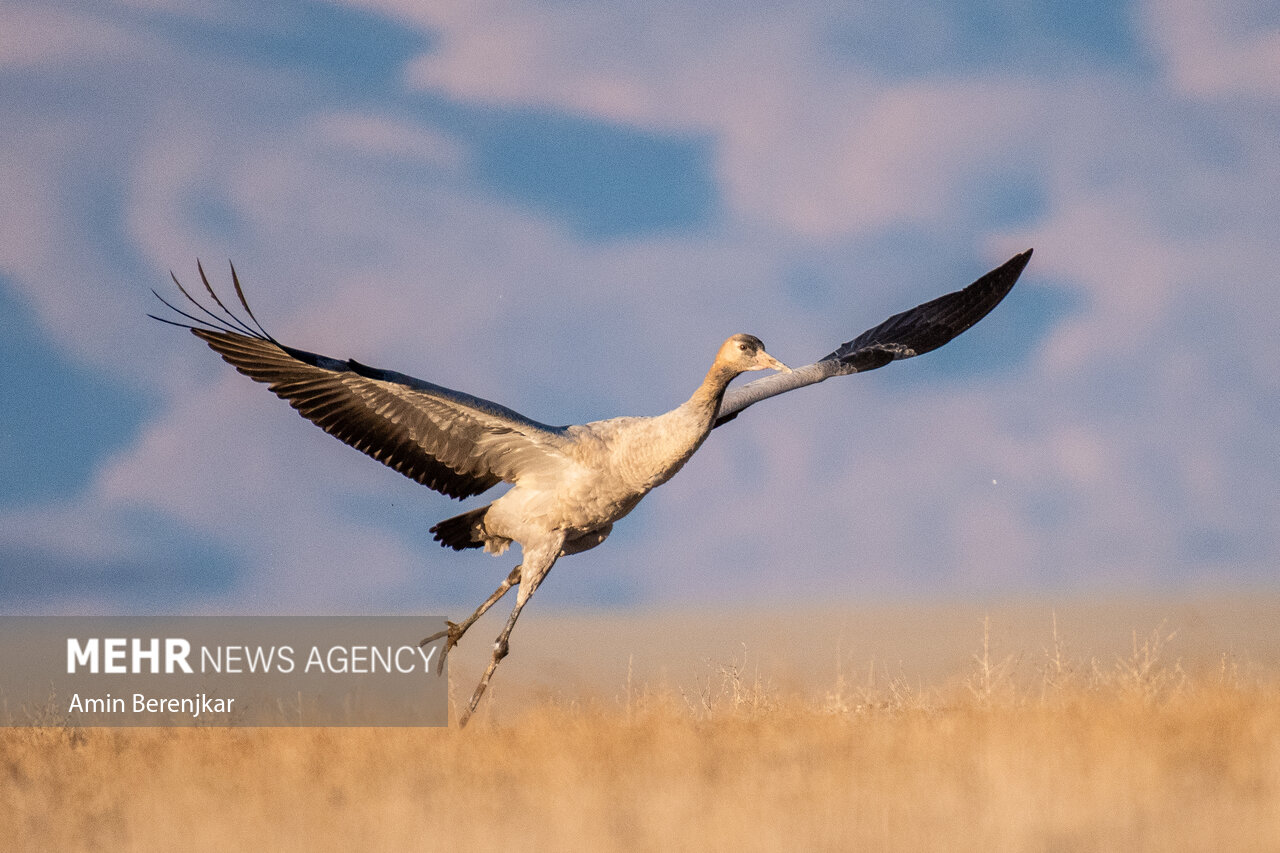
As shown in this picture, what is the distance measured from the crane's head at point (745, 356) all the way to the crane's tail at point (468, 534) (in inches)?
115

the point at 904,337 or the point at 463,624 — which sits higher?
the point at 904,337

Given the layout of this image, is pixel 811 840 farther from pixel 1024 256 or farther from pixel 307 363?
pixel 1024 256

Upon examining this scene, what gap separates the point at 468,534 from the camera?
12297mm

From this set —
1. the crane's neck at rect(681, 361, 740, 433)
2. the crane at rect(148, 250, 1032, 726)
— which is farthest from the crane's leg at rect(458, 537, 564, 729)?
the crane's neck at rect(681, 361, 740, 433)

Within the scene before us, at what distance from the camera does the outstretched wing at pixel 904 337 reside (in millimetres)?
13320

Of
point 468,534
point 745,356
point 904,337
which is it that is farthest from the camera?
point 904,337

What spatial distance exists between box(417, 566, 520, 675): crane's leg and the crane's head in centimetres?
293

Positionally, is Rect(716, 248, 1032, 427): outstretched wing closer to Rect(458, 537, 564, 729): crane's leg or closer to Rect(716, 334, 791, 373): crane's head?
Rect(716, 334, 791, 373): crane's head

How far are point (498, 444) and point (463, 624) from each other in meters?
1.80

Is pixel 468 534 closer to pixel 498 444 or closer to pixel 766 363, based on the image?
pixel 498 444

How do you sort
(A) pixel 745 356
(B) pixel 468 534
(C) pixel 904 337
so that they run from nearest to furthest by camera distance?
(A) pixel 745 356 < (B) pixel 468 534 < (C) pixel 904 337

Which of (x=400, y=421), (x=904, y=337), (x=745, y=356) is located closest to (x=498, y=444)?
(x=400, y=421)

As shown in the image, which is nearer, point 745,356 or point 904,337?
point 745,356

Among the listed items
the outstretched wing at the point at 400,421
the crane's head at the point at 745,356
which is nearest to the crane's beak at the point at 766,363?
the crane's head at the point at 745,356
